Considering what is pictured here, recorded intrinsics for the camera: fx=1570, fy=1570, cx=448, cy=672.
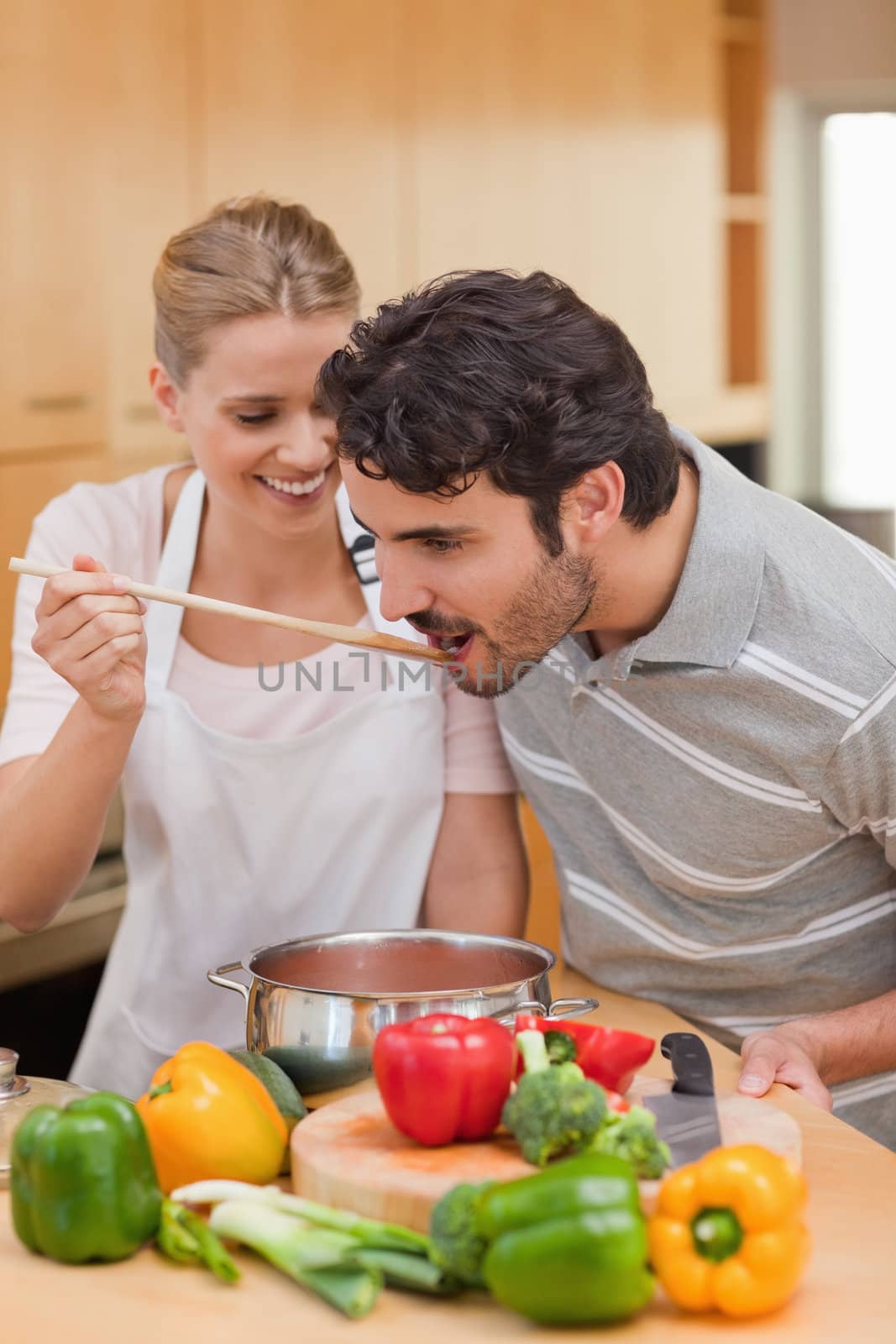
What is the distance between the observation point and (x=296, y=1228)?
89cm

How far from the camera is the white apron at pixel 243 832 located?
160 cm

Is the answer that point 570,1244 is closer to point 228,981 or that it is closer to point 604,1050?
point 604,1050

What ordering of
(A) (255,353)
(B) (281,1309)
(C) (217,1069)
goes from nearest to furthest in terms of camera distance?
(B) (281,1309) < (C) (217,1069) < (A) (255,353)

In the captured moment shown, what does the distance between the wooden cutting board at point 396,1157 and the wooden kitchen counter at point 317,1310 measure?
52 mm

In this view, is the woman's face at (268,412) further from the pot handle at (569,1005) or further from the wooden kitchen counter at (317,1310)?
the wooden kitchen counter at (317,1310)

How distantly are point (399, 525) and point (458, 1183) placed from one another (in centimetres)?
59

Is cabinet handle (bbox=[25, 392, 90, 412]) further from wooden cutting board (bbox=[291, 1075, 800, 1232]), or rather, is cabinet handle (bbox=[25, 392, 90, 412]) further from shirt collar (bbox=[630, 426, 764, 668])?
wooden cutting board (bbox=[291, 1075, 800, 1232])

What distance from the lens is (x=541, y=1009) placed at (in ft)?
3.56

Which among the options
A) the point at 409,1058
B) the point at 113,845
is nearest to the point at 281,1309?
the point at 409,1058

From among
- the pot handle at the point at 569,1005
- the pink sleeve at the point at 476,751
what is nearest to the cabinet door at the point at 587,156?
the pink sleeve at the point at 476,751

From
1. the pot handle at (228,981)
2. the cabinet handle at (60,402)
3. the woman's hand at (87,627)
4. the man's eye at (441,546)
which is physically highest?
the cabinet handle at (60,402)

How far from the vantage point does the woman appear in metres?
1.51

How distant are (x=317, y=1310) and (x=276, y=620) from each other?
2.01 ft

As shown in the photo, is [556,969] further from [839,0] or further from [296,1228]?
[839,0]
